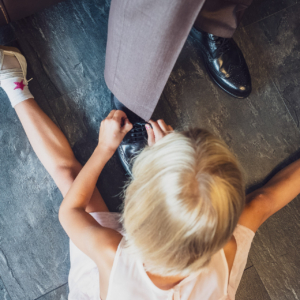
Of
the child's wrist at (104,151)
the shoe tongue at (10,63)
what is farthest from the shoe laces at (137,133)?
the shoe tongue at (10,63)

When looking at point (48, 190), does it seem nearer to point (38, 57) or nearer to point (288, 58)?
point (38, 57)

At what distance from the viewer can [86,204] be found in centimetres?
84

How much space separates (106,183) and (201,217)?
2.12 ft

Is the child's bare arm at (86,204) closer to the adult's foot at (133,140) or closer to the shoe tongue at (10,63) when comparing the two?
the adult's foot at (133,140)

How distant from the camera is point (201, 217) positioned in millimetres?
480

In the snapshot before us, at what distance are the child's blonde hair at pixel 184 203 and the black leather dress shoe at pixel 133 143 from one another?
42cm

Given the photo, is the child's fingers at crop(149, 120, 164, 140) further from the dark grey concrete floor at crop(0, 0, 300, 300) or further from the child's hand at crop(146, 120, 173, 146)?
the dark grey concrete floor at crop(0, 0, 300, 300)

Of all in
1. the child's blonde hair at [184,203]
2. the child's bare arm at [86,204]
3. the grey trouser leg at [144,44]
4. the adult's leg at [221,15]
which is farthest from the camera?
the adult's leg at [221,15]

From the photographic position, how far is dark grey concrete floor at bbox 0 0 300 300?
1.01 meters

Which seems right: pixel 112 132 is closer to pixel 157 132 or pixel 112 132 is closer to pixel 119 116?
pixel 119 116

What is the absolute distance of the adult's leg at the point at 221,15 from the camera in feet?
2.87

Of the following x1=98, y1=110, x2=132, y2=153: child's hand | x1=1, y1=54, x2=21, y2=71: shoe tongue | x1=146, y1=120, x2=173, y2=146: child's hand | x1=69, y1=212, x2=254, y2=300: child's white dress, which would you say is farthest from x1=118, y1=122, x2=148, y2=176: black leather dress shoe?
x1=1, y1=54, x2=21, y2=71: shoe tongue

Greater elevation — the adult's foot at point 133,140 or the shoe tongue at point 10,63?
the shoe tongue at point 10,63

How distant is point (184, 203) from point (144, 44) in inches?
17.4
